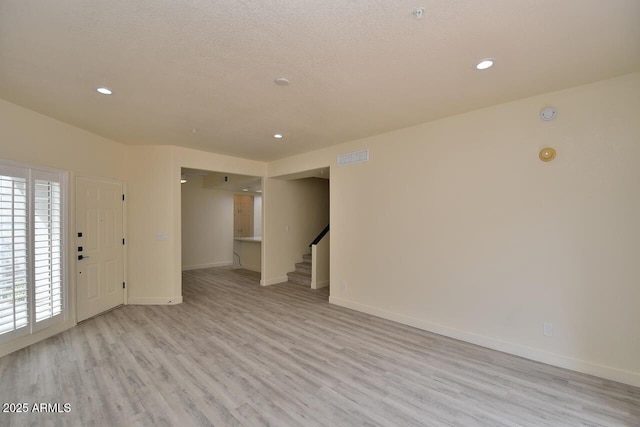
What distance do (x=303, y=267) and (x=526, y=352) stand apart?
4399mm

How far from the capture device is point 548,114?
2.87 metres

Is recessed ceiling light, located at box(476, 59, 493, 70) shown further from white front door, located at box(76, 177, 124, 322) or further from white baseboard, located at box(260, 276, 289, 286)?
white baseboard, located at box(260, 276, 289, 286)

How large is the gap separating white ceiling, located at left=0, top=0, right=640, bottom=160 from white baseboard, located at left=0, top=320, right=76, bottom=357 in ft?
8.76

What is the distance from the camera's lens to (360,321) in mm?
4086

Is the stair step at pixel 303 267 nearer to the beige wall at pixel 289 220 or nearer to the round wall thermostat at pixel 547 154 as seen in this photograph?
the beige wall at pixel 289 220

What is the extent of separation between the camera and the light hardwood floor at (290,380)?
2.10 metres

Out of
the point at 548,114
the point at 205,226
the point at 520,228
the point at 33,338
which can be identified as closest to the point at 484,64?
the point at 548,114

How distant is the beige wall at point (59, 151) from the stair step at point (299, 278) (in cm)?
385

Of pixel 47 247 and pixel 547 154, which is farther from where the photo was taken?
pixel 47 247

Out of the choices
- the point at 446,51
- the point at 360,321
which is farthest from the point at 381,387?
the point at 446,51

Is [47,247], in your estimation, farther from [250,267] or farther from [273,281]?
[250,267]

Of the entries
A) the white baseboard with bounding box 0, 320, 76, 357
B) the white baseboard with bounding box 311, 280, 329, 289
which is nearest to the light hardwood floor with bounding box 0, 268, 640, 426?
the white baseboard with bounding box 0, 320, 76, 357

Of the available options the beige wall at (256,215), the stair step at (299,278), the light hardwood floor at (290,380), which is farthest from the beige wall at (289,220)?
the beige wall at (256,215)

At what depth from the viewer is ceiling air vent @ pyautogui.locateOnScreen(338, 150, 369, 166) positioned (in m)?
4.48
